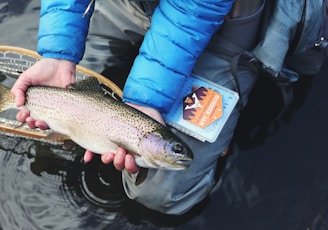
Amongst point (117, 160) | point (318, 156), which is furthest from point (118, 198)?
point (318, 156)

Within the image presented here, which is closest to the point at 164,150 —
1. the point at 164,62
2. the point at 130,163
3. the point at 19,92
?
the point at 130,163

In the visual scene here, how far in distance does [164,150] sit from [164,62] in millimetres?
491

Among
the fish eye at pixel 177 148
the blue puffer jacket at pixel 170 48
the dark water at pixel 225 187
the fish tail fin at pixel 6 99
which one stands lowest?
the dark water at pixel 225 187

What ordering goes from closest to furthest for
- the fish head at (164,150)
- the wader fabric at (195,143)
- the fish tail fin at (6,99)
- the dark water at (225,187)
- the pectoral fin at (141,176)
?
the fish head at (164,150) → the pectoral fin at (141,176) → the fish tail fin at (6,99) → the wader fabric at (195,143) → the dark water at (225,187)

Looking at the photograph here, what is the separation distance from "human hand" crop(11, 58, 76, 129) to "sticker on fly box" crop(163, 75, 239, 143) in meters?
0.56

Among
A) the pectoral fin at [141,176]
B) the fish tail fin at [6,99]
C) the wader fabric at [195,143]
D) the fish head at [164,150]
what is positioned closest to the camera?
the fish head at [164,150]

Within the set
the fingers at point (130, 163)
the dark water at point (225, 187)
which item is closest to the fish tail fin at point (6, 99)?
the dark water at point (225, 187)

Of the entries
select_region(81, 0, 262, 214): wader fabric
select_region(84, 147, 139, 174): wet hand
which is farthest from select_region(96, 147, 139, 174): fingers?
select_region(81, 0, 262, 214): wader fabric

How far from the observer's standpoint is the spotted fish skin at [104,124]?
2178 mm

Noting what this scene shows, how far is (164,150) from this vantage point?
216 cm

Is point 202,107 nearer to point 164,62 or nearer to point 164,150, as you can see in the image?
point 164,62

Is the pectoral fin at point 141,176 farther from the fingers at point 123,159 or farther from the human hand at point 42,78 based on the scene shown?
the human hand at point 42,78

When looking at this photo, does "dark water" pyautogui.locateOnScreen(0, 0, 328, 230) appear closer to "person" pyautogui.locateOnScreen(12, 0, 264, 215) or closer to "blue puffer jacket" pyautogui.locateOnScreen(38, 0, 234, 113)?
"person" pyautogui.locateOnScreen(12, 0, 264, 215)

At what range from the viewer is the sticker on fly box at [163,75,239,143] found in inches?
102
